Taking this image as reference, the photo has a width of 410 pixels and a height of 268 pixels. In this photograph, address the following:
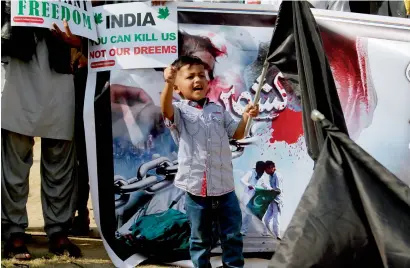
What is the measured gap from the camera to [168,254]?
4.50m

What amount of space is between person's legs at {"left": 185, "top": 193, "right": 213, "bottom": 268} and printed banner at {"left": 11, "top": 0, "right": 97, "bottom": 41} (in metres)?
1.27

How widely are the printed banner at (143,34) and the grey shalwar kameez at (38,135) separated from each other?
0.39 m

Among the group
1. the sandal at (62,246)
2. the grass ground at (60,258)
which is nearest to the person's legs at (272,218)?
the grass ground at (60,258)

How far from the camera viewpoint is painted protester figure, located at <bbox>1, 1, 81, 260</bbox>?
4.38 m

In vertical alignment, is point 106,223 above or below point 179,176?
below

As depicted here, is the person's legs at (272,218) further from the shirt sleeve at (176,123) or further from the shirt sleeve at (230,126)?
the shirt sleeve at (176,123)

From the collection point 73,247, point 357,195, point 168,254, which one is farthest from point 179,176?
point 357,195

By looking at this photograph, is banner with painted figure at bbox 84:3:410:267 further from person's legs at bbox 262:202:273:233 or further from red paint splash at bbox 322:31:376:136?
red paint splash at bbox 322:31:376:136

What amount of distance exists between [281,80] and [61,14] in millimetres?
1413

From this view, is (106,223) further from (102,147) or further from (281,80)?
(281,80)

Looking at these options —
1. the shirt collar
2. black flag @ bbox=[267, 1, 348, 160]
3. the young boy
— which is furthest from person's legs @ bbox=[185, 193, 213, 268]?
black flag @ bbox=[267, 1, 348, 160]

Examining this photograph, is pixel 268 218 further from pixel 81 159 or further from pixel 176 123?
pixel 81 159

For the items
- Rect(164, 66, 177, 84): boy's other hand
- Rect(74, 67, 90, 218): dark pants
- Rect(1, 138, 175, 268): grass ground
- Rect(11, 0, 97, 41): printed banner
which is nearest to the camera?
Rect(164, 66, 177, 84): boy's other hand

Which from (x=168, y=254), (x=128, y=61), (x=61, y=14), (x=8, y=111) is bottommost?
(x=168, y=254)
